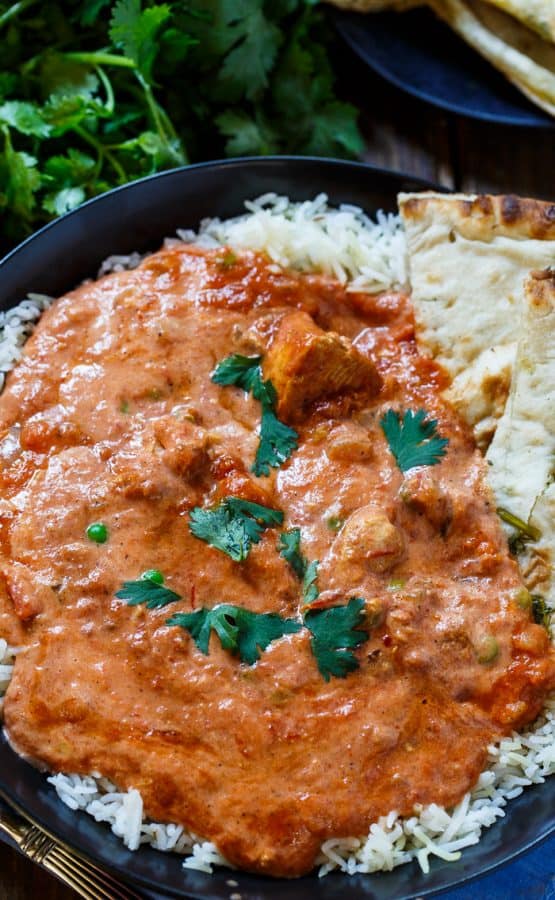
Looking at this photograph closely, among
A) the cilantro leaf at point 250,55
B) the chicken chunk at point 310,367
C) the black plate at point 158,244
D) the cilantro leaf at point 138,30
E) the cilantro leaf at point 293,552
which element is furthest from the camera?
the cilantro leaf at point 250,55

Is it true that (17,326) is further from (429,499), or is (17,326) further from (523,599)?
(523,599)

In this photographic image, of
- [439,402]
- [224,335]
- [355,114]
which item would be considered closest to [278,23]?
[355,114]

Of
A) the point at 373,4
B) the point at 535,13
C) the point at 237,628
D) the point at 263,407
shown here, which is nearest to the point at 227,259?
the point at 263,407

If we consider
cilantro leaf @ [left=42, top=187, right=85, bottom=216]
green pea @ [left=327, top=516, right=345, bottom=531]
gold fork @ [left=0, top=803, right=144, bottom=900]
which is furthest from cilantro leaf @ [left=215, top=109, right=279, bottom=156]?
gold fork @ [left=0, top=803, right=144, bottom=900]

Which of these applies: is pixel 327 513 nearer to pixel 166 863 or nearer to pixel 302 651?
pixel 302 651

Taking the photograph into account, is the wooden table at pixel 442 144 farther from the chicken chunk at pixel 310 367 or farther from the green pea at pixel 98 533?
the green pea at pixel 98 533

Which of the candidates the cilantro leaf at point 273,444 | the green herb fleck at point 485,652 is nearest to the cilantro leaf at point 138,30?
the cilantro leaf at point 273,444
